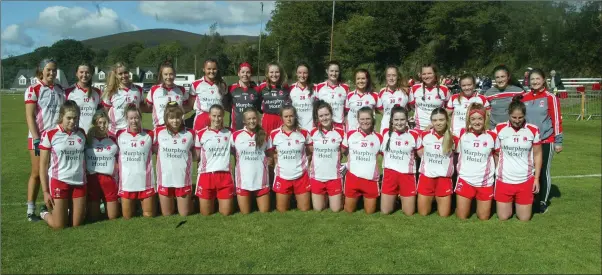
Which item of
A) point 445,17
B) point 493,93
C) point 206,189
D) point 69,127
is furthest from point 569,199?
point 445,17

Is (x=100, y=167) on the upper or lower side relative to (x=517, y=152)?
lower

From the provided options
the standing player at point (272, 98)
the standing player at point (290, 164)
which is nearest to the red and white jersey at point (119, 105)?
the standing player at point (272, 98)

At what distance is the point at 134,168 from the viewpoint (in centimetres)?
568

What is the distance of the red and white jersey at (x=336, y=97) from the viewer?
683 cm

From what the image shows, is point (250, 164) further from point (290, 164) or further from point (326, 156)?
point (326, 156)

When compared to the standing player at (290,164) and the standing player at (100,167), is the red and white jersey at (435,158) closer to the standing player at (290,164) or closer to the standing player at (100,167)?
the standing player at (290,164)

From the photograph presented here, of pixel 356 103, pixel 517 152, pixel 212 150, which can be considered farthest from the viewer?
pixel 356 103

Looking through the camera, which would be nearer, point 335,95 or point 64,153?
point 64,153

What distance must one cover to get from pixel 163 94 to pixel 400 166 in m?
3.11

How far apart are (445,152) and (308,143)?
5.34ft

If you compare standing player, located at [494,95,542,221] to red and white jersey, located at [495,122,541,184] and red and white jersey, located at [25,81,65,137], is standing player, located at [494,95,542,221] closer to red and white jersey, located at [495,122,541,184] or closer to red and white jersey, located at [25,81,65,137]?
red and white jersey, located at [495,122,541,184]

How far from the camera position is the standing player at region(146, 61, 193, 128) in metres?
6.38

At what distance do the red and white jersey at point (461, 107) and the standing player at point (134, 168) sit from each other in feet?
12.4

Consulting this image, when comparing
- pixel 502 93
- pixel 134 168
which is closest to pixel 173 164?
pixel 134 168
